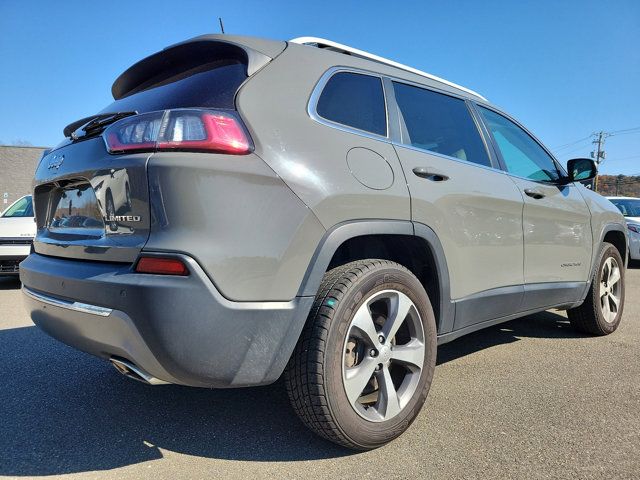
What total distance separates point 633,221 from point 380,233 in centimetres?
1064

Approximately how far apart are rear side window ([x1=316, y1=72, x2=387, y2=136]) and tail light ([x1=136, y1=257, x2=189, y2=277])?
943 mm

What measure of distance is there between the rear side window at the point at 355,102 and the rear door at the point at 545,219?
1.15 meters

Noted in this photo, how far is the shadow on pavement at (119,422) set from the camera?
85.8 inches

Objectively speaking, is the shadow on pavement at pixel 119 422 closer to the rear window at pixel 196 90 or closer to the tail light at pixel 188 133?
the tail light at pixel 188 133

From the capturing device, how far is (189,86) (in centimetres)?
213

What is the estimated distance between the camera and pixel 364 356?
2203mm

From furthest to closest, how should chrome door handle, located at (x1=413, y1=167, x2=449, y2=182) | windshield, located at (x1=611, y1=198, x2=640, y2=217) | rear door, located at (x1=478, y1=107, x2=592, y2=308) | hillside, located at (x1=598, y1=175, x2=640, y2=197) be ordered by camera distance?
hillside, located at (x1=598, y1=175, x2=640, y2=197)
windshield, located at (x1=611, y1=198, x2=640, y2=217)
rear door, located at (x1=478, y1=107, x2=592, y2=308)
chrome door handle, located at (x1=413, y1=167, x2=449, y2=182)

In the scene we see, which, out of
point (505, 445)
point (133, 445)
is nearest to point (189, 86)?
point (133, 445)

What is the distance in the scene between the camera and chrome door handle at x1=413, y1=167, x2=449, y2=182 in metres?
2.43

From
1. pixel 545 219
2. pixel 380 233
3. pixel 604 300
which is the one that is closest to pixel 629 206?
pixel 604 300

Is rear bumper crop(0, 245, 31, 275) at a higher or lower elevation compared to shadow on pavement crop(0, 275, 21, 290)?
higher

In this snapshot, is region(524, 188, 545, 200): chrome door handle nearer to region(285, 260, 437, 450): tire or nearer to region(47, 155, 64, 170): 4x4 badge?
region(285, 260, 437, 450): tire

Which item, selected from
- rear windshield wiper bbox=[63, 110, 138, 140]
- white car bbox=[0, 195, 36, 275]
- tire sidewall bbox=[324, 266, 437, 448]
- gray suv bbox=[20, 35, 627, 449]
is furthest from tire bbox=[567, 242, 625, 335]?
white car bbox=[0, 195, 36, 275]

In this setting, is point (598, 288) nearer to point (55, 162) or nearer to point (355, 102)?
point (355, 102)
